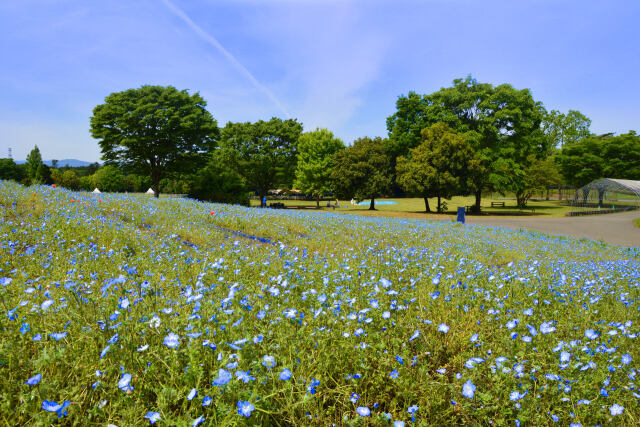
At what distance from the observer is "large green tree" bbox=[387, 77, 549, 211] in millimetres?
37562

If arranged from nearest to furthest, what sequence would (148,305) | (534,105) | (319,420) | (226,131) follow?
(319,420) < (148,305) < (534,105) < (226,131)

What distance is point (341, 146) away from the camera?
5262 cm

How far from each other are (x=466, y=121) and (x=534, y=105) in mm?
8112

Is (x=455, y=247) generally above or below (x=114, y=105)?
below

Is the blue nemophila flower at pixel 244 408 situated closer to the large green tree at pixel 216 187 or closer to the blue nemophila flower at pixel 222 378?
the blue nemophila flower at pixel 222 378

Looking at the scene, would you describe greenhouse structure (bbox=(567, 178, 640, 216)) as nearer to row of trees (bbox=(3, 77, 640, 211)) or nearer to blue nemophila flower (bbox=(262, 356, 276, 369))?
row of trees (bbox=(3, 77, 640, 211))

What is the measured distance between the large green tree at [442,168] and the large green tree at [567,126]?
56131 mm

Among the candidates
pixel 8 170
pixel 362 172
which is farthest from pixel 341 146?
pixel 8 170

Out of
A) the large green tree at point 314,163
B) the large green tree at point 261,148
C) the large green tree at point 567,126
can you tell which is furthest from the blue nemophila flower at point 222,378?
the large green tree at point 567,126

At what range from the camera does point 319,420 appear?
6.68ft

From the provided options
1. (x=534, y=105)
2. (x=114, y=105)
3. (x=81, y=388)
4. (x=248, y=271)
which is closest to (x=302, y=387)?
(x=81, y=388)

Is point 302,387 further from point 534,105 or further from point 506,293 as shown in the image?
point 534,105

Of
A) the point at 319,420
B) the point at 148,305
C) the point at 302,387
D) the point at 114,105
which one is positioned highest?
the point at 114,105

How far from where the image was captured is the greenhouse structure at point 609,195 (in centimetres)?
4038
